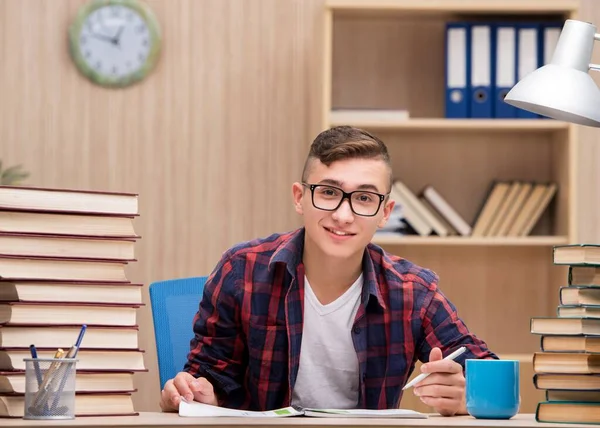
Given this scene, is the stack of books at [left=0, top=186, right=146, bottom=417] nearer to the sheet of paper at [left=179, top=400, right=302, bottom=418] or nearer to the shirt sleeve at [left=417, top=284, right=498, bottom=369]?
the sheet of paper at [left=179, top=400, right=302, bottom=418]

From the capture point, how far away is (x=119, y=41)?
3926 mm

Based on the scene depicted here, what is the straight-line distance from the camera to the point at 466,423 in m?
1.59

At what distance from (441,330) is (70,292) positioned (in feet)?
2.77

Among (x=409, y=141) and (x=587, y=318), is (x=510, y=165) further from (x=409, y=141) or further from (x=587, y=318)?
(x=587, y=318)

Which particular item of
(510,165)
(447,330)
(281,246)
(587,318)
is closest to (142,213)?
(510,165)

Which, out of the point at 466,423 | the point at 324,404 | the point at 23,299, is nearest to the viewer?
the point at 466,423

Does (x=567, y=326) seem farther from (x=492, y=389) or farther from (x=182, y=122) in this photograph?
(x=182, y=122)

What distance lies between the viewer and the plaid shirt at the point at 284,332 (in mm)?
2176

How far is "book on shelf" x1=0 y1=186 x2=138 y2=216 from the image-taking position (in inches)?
69.6

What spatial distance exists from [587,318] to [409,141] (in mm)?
2368

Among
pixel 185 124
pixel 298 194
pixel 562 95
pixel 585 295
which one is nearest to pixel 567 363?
pixel 585 295

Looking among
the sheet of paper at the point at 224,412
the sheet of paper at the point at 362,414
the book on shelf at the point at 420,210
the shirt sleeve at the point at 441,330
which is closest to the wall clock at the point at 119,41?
the book on shelf at the point at 420,210

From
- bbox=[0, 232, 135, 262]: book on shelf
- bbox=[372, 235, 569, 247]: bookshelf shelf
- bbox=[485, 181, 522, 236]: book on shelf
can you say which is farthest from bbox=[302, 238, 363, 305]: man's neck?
bbox=[485, 181, 522, 236]: book on shelf

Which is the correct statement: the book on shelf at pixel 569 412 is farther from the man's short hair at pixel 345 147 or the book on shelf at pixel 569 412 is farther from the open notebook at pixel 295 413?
the man's short hair at pixel 345 147
